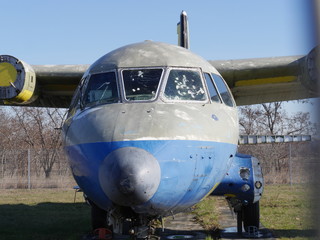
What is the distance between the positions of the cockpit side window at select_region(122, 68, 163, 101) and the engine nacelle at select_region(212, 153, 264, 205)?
2.59 m

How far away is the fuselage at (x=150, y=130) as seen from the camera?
3906 mm

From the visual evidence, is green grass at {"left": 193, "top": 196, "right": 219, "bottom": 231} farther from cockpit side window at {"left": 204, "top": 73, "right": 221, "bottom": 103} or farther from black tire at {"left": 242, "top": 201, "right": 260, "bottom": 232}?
cockpit side window at {"left": 204, "top": 73, "right": 221, "bottom": 103}

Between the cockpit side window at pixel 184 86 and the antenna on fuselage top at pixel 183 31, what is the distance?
5.68 metres

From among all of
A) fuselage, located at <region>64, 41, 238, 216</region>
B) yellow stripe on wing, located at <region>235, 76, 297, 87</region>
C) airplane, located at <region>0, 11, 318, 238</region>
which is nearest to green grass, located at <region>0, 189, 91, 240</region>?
airplane, located at <region>0, 11, 318, 238</region>

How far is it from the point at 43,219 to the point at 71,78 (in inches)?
161

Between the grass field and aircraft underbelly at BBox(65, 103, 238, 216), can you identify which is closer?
aircraft underbelly at BBox(65, 103, 238, 216)

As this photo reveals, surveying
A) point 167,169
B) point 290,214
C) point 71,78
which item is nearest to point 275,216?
point 290,214

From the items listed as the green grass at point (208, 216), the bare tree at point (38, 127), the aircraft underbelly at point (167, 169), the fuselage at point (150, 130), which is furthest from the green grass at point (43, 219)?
the bare tree at point (38, 127)

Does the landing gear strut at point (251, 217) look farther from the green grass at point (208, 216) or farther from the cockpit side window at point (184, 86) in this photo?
the cockpit side window at point (184, 86)

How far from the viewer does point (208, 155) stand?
479 cm

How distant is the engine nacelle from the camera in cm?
724

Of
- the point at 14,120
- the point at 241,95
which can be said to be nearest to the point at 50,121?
the point at 14,120

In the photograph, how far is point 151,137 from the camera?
417cm

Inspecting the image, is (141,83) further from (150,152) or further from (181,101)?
(150,152)
